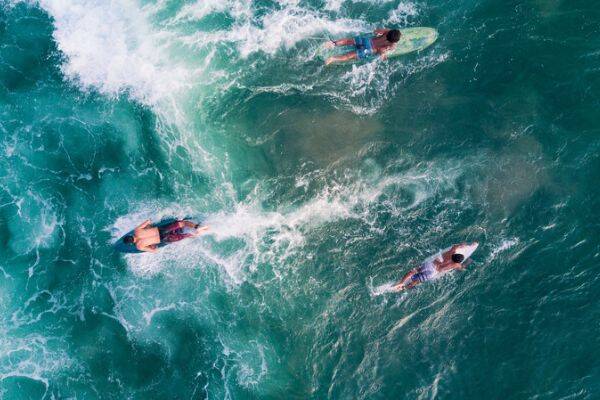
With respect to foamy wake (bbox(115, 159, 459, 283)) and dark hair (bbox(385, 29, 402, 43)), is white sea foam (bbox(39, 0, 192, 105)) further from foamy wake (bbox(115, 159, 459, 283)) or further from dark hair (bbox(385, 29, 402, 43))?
dark hair (bbox(385, 29, 402, 43))

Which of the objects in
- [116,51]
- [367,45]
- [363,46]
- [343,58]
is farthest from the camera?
[116,51]

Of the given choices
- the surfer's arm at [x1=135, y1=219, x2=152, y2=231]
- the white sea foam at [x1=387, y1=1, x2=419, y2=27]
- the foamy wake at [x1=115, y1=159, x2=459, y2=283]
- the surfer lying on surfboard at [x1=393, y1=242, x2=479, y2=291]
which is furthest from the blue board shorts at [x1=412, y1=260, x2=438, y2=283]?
the surfer's arm at [x1=135, y1=219, x2=152, y2=231]

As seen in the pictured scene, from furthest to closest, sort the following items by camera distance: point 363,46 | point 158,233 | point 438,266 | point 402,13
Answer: point 402,13, point 158,233, point 363,46, point 438,266

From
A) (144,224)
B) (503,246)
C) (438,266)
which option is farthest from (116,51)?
(503,246)

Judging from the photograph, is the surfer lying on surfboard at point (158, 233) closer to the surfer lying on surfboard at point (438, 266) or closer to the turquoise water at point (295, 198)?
the turquoise water at point (295, 198)

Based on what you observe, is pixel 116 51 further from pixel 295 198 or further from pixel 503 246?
pixel 503 246

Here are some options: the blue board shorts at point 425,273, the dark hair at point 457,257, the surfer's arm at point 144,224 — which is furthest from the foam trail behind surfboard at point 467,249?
the surfer's arm at point 144,224

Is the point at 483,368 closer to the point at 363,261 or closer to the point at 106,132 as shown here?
the point at 363,261
